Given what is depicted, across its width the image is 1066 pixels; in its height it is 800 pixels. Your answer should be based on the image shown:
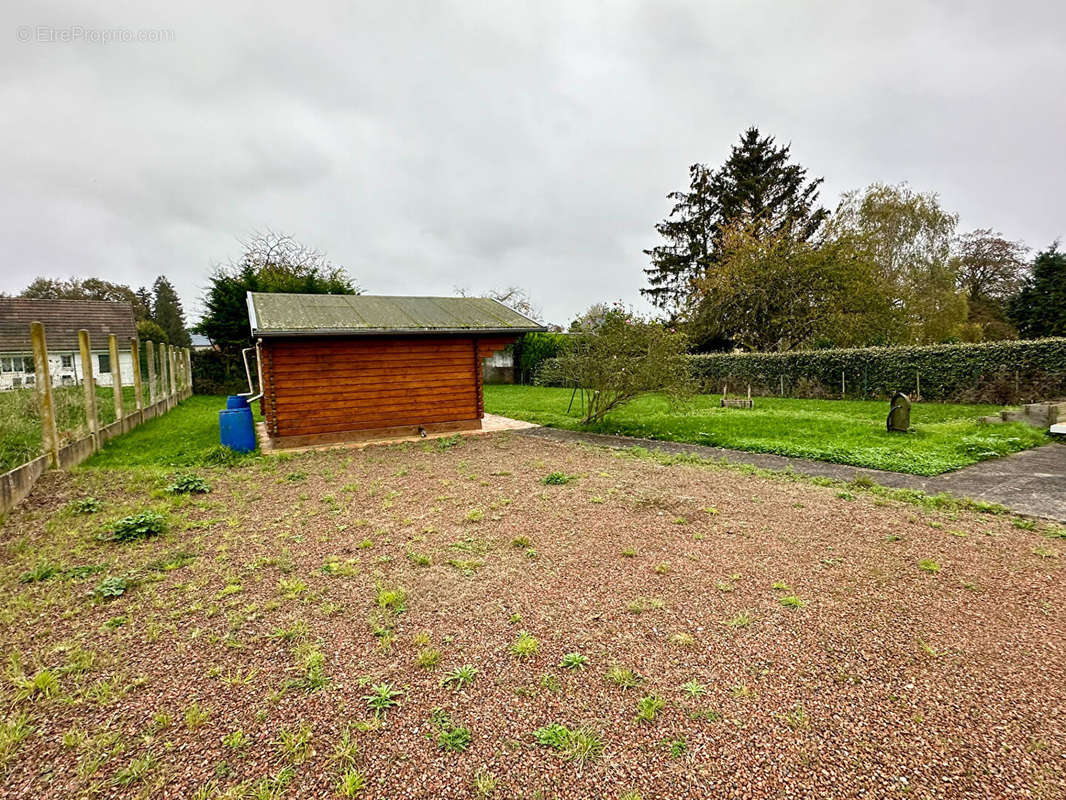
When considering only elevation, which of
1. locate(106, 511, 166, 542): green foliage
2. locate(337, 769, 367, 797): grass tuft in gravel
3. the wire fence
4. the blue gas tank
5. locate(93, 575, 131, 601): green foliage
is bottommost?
locate(337, 769, 367, 797): grass tuft in gravel

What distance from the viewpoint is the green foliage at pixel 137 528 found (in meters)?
3.99

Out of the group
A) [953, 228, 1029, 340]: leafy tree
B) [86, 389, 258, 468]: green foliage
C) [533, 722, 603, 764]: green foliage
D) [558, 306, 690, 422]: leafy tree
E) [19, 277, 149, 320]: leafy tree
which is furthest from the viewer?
[19, 277, 149, 320]: leafy tree

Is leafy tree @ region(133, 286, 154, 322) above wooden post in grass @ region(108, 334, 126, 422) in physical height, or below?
above

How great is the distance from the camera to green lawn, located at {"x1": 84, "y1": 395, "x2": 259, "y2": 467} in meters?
7.08

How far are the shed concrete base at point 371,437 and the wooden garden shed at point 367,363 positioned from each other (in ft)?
0.07

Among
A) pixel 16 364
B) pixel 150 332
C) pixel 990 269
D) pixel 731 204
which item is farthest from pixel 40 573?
pixel 990 269

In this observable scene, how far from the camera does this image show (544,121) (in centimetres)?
1487

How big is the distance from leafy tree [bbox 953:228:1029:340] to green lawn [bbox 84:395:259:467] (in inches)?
1382

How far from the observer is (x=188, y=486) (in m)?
5.48

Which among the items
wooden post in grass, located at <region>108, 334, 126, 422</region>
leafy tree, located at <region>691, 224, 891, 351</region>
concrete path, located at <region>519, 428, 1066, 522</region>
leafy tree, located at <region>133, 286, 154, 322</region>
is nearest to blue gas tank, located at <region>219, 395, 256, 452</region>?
wooden post in grass, located at <region>108, 334, 126, 422</region>

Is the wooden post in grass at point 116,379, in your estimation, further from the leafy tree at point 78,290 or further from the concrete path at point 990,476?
the leafy tree at point 78,290

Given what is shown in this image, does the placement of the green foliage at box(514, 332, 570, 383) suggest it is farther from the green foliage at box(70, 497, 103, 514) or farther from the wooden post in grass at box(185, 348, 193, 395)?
the green foliage at box(70, 497, 103, 514)

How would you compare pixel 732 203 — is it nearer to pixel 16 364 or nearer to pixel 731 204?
pixel 731 204

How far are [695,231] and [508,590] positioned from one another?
29.8 m
